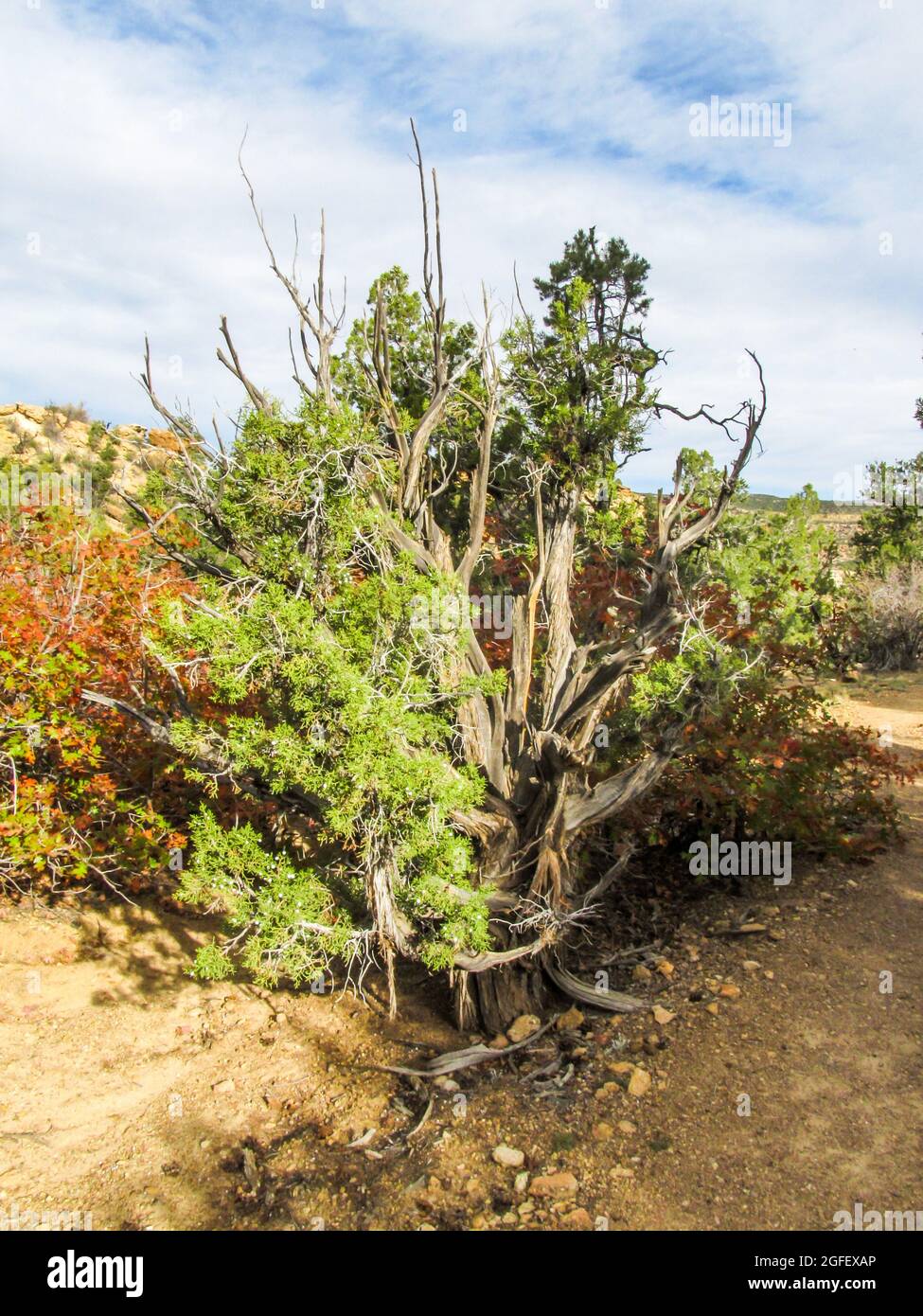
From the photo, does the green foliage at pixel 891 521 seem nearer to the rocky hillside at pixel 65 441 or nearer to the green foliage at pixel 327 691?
the green foliage at pixel 327 691

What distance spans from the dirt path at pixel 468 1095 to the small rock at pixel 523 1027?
0.71 ft

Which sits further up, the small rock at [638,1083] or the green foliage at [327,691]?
the green foliage at [327,691]

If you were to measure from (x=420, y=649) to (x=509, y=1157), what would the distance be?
283 cm

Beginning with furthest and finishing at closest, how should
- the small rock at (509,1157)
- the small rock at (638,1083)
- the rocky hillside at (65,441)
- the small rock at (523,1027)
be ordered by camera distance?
the rocky hillside at (65,441) < the small rock at (523,1027) < the small rock at (638,1083) < the small rock at (509,1157)

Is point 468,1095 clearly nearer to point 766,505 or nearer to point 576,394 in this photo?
point 576,394

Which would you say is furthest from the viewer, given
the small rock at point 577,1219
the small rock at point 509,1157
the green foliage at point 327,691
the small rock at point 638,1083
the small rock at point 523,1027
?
the small rock at point 523,1027

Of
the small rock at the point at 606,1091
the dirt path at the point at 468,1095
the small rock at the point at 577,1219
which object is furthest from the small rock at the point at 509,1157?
the small rock at the point at 606,1091

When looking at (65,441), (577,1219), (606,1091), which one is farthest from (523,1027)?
(65,441)

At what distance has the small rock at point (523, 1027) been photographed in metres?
5.70

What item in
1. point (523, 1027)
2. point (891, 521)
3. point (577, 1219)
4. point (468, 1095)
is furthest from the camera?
point (891, 521)

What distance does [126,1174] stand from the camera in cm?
438

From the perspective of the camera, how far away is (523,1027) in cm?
574

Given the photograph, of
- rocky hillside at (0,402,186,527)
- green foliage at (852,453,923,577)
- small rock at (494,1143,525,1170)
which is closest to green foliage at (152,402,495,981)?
small rock at (494,1143,525,1170)

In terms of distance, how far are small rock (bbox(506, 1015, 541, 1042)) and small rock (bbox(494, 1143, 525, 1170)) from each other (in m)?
1.11
